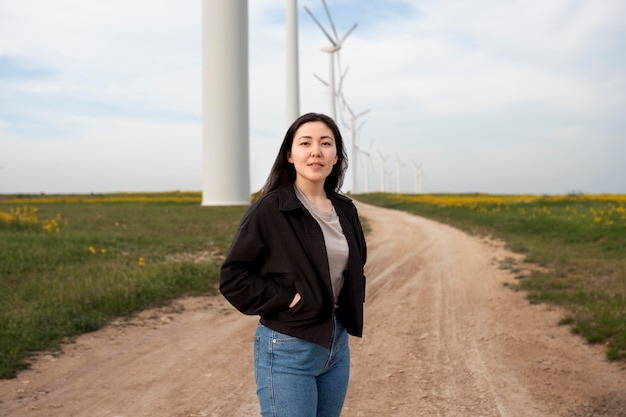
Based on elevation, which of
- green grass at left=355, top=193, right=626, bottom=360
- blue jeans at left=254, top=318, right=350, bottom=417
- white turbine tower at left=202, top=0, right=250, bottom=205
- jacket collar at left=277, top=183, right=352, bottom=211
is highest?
white turbine tower at left=202, top=0, right=250, bottom=205

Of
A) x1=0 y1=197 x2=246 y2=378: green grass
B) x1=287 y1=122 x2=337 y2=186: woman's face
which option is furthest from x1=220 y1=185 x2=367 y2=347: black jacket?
x1=0 y1=197 x2=246 y2=378: green grass

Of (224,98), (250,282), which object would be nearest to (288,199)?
(250,282)

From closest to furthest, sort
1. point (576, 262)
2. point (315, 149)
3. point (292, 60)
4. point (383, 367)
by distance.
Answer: point (315, 149) → point (383, 367) → point (576, 262) → point (292, 60)

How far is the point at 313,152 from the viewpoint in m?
2.71

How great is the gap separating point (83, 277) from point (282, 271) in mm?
8881

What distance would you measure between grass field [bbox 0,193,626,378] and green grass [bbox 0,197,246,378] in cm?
2

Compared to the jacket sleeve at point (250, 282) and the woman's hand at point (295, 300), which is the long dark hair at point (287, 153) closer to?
the jacket sleeve at point (250, 282)

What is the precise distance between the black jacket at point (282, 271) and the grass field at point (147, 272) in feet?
15.1

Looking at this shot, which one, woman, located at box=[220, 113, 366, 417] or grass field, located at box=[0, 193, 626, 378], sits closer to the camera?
woman, located at box=[220, 113, 366, 417]

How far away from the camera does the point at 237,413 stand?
5.03m

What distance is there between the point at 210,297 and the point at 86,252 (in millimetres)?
4606

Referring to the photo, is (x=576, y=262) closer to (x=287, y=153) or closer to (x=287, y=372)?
(x=287, y=153)

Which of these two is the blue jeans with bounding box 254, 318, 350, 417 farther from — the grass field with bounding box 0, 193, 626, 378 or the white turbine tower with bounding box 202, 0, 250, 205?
the white turbine tower with bounding box 202, 0, 250, 205

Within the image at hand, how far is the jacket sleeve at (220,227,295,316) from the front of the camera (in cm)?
253
